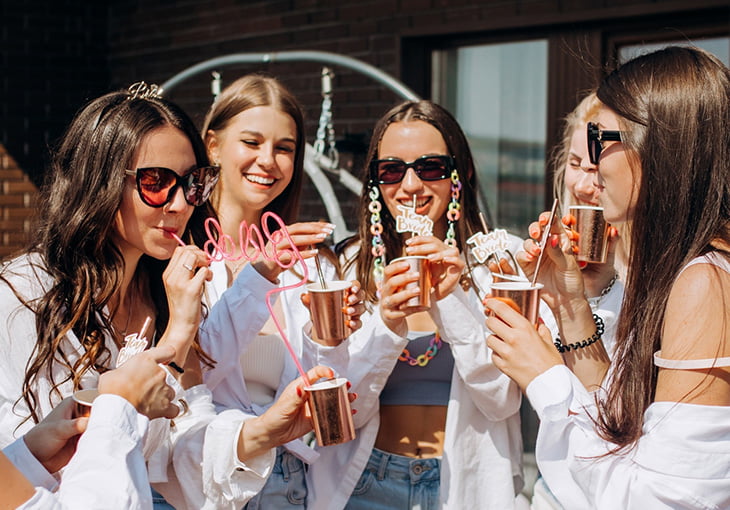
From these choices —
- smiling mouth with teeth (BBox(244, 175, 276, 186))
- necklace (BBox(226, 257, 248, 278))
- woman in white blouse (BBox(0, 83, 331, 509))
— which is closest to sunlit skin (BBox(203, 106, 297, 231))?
smiling mouth with teeth (BBox(244, 175, 276, 186))

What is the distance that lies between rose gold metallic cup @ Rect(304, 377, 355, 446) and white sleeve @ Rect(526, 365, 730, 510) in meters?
0.50

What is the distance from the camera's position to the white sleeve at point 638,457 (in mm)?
1759

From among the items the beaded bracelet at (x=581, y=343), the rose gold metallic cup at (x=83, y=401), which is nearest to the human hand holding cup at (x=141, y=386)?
the rose gold metallic cup at (x=83, y=401)

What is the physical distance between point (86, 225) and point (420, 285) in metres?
1.05

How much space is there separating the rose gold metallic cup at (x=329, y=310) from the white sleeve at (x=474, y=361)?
1.27 feet

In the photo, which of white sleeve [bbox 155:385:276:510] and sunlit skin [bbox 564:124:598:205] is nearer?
white sleeve [bbox 155:385:276:510]

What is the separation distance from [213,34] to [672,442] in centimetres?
634

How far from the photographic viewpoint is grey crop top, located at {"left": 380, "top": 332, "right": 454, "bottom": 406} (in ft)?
9.55

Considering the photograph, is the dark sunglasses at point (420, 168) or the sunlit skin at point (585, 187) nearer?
the sunlit skin at point (585, 187)

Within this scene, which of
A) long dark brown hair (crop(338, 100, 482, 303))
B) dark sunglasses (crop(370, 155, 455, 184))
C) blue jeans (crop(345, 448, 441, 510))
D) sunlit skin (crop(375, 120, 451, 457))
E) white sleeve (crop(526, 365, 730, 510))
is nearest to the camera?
white sleeve (crop(526, 365, 730, 510))

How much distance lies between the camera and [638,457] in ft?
6.04

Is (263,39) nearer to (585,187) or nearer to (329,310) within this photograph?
(585,187)

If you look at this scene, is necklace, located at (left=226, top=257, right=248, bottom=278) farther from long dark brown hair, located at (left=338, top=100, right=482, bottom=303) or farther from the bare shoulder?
the bare shoulder

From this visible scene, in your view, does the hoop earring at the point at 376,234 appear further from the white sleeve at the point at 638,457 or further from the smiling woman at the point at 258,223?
the white sleeve at the point at 638,457
